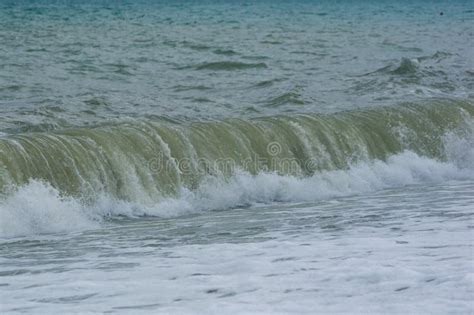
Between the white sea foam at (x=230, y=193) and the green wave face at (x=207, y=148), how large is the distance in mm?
186

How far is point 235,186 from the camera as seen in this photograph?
42.2 ft

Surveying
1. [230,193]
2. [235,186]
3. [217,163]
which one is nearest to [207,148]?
[217,163]

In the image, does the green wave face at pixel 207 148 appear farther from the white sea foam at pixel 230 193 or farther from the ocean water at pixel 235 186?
the white sea foam at pixel 230 193

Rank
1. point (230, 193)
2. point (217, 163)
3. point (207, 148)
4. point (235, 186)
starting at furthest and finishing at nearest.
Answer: point (207, 148), point (217, 163), point (235, 186), point (230, 193)

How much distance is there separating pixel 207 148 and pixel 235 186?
3.23 ft

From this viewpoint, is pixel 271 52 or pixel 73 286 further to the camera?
pixel 271 52

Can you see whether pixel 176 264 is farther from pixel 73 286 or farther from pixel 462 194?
pixel 462 194

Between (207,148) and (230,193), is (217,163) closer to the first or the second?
(207,148)

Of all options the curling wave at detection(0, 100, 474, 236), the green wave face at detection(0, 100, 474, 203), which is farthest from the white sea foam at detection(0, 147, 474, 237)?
the green wave face at detection(0, 100, 474, 203)

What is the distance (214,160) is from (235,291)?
257 inches

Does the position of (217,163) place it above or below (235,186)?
above

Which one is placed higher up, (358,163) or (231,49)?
(231,49)

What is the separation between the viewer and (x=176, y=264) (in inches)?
317

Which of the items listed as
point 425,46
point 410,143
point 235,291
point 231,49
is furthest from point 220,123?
point 425,46
